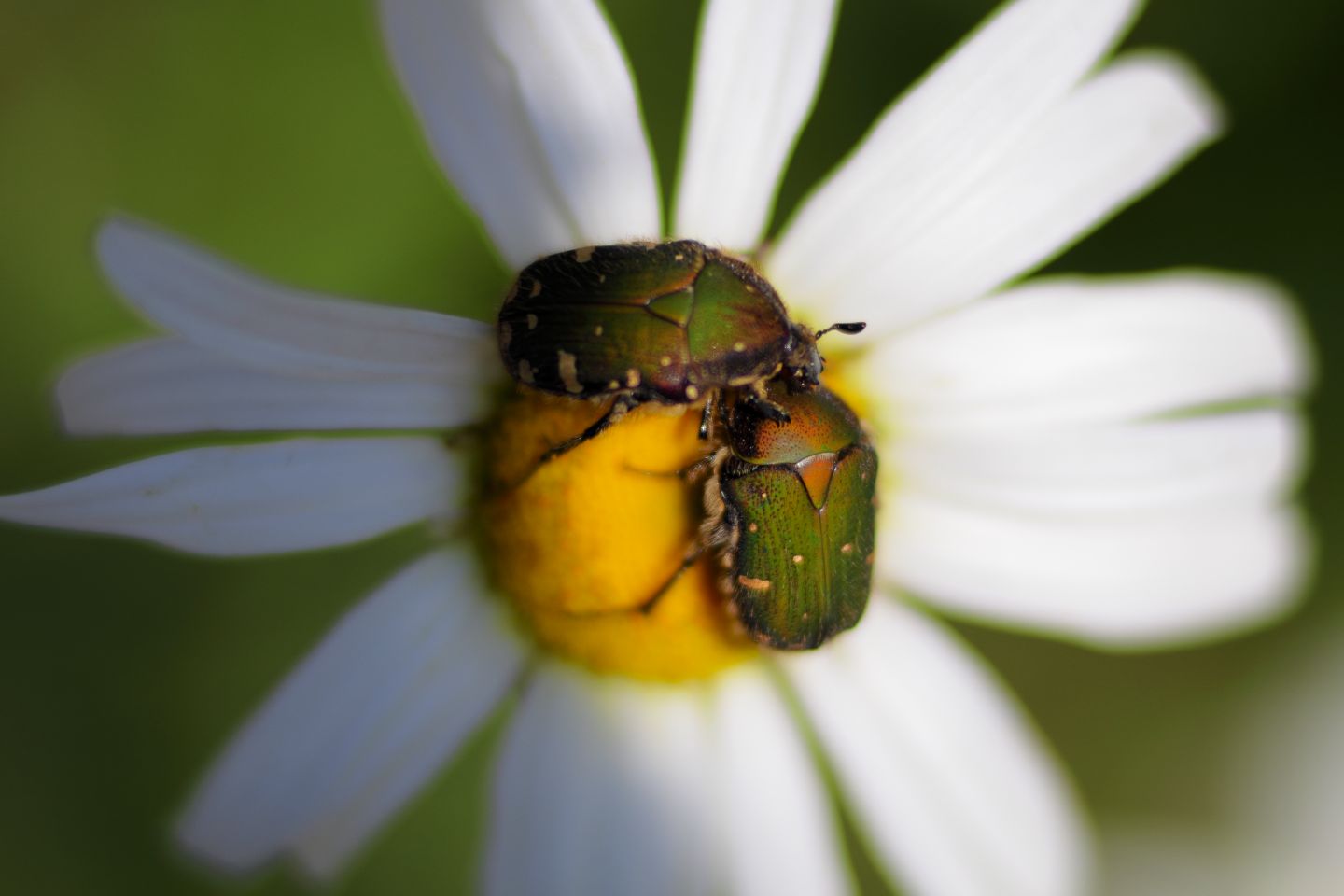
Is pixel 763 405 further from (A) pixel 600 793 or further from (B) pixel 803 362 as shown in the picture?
(A) pixel 600 793

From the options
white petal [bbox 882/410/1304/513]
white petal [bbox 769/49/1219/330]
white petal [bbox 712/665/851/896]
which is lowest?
white petal [bbox 712/665/851/896]

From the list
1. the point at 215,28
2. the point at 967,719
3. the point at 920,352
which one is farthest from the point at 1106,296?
the point at 215,28

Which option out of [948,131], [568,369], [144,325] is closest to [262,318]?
[568,369]

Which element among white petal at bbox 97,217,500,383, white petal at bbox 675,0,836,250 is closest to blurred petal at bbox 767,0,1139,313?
white petal at bbox 675,0,836,250

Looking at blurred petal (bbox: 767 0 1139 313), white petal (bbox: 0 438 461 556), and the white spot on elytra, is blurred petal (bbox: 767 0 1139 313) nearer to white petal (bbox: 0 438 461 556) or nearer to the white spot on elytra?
the white spot on elytra

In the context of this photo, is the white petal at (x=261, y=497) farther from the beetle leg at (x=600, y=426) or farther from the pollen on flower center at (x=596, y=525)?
the beetle leg at (x=600, y=426)

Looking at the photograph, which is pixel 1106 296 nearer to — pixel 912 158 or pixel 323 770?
pixel 912 158

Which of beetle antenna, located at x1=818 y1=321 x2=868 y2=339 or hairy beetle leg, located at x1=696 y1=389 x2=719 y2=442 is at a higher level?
beetle antenna, located at x1=818 y1=321 x2=868 y2=339
